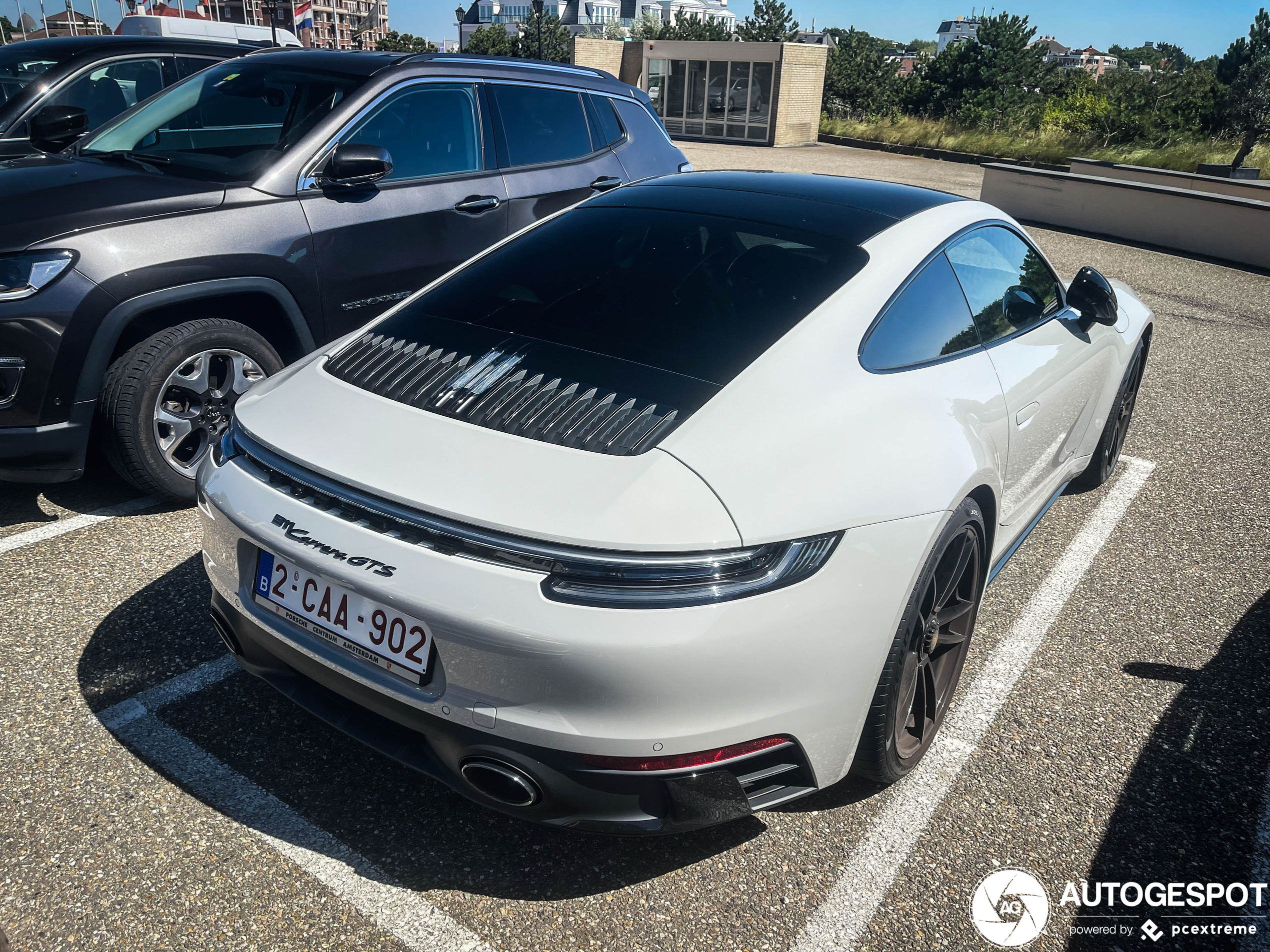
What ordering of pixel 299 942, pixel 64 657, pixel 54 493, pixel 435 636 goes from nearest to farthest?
pixel 435 636
pixel 299 942
pixel 64 657
pixel 54 493

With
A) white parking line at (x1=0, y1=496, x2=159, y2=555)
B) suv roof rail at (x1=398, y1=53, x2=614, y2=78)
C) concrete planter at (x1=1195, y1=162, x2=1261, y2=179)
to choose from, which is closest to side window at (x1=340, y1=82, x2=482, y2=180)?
suv roof rail at (x1=398, y1=53, x2=614, y2=78)

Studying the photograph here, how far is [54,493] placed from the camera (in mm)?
4086

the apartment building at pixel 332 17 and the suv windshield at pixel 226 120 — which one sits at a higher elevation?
the apartment building at pixel 332 17

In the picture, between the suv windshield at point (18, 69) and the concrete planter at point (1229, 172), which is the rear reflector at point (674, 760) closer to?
the suv windshield at point (18, 69)

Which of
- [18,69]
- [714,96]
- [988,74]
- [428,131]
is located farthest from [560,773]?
[988,74]

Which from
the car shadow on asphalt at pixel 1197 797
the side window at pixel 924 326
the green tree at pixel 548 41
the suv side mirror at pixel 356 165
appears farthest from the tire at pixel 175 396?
the green tree at pixel 548 41

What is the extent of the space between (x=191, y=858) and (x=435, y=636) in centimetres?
93

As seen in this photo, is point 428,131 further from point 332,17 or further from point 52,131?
point 332,17

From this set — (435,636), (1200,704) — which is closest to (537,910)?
(435,636)

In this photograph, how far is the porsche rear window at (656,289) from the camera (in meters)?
2.39

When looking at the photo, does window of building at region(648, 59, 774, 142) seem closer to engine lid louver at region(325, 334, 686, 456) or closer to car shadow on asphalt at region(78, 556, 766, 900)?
engine lid louver at region(325, 334, 686, 456)

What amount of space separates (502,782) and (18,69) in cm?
750

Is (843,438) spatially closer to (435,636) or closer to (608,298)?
(608,298)

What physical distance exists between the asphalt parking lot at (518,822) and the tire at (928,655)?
0.59 feet
